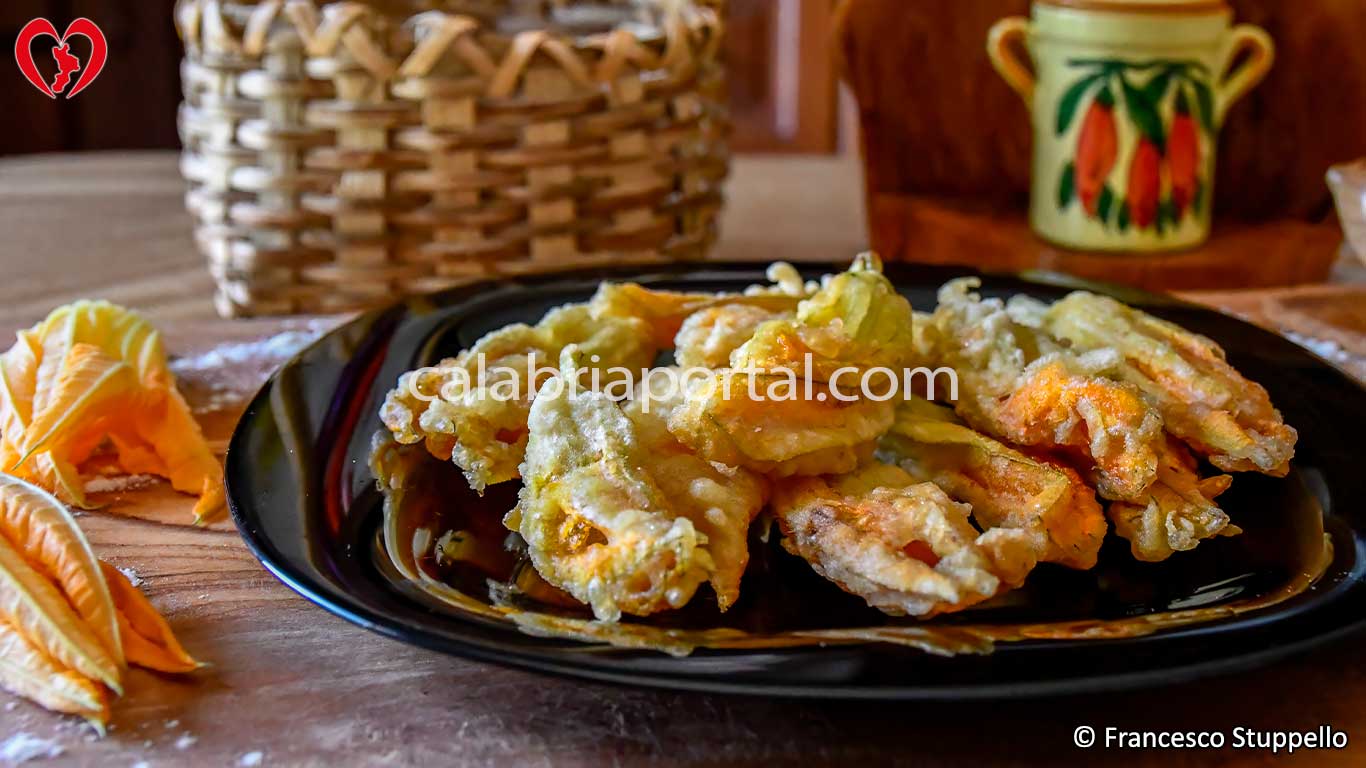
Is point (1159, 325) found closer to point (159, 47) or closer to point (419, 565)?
point (419, 565)

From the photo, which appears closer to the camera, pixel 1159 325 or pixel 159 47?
pixel 1159 325

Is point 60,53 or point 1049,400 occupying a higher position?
point 60,53

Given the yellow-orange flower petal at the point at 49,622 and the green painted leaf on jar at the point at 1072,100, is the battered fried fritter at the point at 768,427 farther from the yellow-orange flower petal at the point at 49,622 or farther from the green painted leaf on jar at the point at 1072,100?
the green painted leaf on jar at the point at 1072,100

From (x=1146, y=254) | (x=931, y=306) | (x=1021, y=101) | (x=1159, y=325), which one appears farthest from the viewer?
(x=1021, y=101)

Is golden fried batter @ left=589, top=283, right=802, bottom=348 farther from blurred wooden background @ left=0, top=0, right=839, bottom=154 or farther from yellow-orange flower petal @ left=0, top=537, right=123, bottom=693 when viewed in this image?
blurred wooden background @ left=0, top=0, right=839, bottom=154

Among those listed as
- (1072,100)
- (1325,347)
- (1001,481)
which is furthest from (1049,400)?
(1072,100)

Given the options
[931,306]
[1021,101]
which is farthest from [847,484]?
[1021,101]

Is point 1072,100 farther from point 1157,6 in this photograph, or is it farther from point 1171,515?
point 1171,515

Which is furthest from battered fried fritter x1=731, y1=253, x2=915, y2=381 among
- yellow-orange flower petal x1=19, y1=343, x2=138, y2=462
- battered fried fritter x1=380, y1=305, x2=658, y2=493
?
yellow-orange flower petal x1=19, y1=343, x2=138, y2=462
